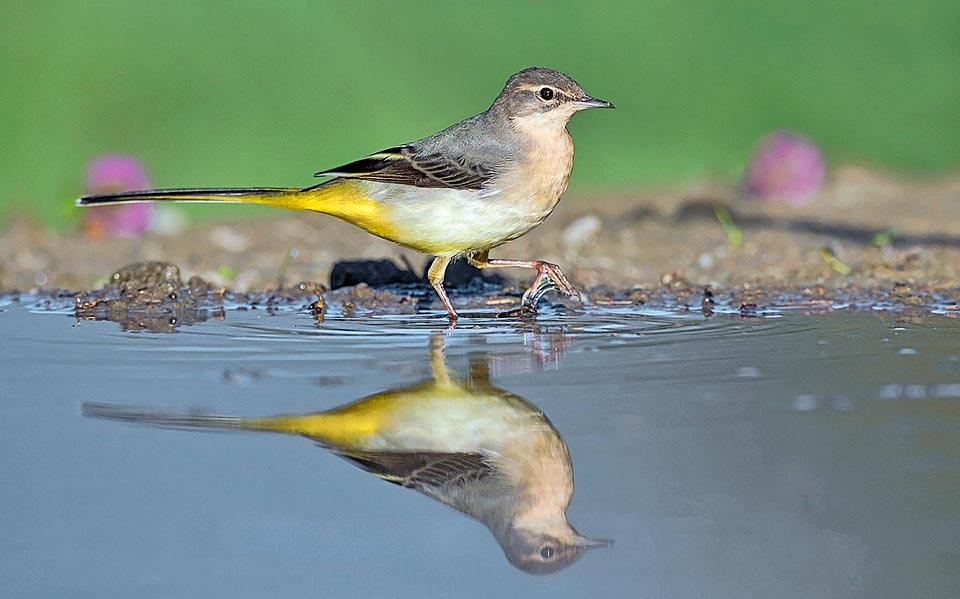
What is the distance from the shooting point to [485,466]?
→ 3049 millimetres

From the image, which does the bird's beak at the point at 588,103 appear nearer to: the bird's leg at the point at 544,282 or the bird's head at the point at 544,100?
the bird's head at the point at 544,100

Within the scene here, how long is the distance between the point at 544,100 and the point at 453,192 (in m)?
0.66

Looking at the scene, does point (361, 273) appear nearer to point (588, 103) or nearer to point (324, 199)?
point (324, 199)

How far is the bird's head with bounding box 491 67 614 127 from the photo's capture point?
5.73 metres

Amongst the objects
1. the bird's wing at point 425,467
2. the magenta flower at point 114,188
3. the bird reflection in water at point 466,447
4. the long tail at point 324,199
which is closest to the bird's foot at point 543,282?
the long tail at point 324,199

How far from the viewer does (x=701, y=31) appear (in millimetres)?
9664

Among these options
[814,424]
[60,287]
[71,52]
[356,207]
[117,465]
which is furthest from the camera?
[71,52]

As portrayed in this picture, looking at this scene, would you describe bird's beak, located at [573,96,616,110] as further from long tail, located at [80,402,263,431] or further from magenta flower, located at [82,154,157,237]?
magenta flower, located at [82,154,157,237]

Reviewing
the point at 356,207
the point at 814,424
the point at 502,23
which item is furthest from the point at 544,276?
the point at 502,23

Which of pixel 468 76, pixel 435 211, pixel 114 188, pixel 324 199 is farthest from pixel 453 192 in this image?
pixel 468 76

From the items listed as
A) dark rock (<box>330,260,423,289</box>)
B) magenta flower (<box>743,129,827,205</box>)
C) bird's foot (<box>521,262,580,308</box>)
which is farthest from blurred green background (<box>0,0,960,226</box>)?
bird's foot (<box>521,262,580,308</box>)

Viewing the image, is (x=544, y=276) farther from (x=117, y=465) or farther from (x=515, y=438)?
(x=117, y=465)

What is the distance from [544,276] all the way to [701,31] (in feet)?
15.4

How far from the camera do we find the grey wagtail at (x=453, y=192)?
5422 mm
